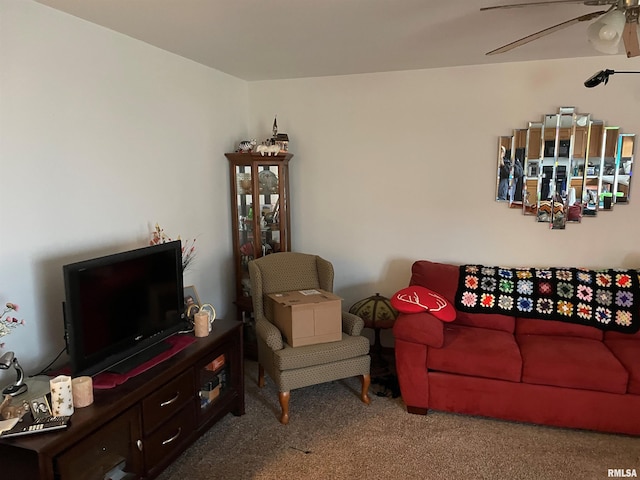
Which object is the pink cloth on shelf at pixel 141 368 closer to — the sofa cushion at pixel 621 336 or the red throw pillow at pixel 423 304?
the red throw pillow at pixel 423 304

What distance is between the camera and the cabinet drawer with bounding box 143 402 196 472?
2.21 m

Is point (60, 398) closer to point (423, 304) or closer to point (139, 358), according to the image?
point (139, 358)

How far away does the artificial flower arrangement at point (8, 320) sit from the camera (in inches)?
76.2

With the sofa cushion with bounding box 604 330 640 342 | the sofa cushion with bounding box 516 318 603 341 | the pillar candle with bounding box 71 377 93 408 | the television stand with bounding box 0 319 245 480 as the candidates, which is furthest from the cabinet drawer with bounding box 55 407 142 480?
the sofa cushion with bounding box 604 330 640 342

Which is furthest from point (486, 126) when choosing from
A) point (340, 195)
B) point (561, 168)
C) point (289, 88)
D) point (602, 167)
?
point (289, 88)

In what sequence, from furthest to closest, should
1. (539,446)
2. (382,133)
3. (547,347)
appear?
(382,133), (547,347), (539,446)

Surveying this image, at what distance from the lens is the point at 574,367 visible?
2.71 meters

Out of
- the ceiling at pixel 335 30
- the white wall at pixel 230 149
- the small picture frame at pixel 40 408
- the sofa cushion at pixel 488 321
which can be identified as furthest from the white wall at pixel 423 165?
the small picture frame at pixel 40 408

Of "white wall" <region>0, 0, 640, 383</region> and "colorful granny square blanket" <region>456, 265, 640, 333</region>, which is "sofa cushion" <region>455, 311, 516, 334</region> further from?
"white wall" <region>0, 0, 640, 383</region>

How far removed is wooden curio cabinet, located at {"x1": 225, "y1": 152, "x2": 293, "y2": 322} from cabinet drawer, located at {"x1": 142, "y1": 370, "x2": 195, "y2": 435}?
51.6 inches

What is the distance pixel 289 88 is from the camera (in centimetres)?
397

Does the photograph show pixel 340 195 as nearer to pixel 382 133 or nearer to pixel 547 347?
pixel 382 133

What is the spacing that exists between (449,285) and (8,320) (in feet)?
8.80

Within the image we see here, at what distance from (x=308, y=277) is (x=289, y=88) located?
164 cm
